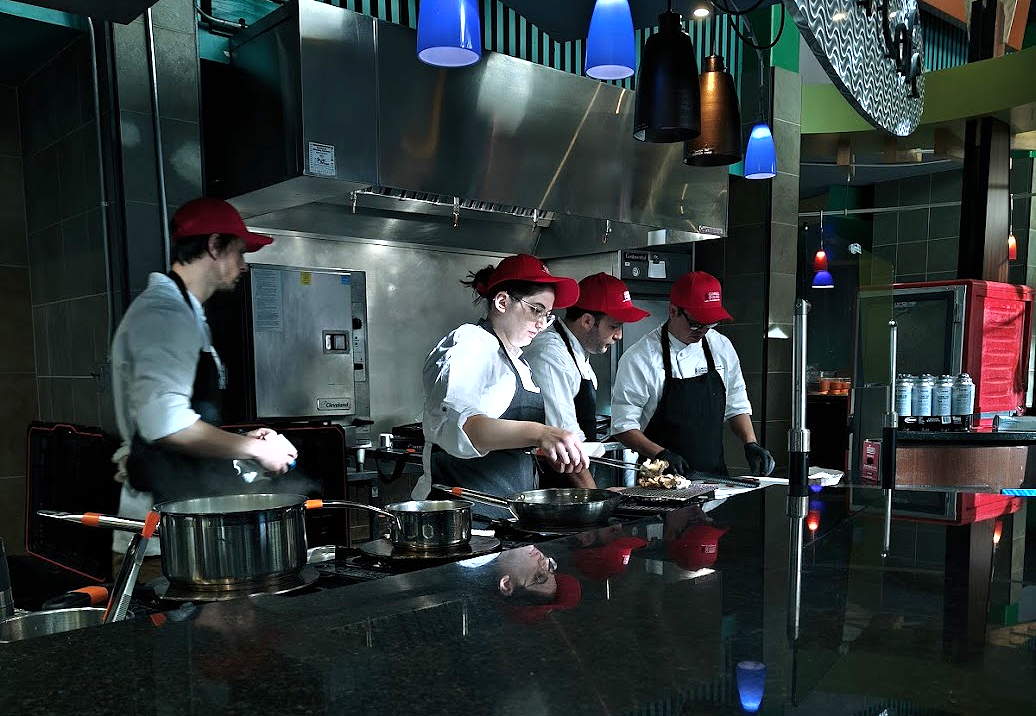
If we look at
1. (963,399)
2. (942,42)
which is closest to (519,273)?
(963,399)

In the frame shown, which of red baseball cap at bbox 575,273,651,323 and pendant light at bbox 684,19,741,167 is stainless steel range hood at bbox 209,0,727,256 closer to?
red baseball cap at bbox 575,273,651,323

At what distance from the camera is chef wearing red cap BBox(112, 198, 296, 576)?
8.57 feet

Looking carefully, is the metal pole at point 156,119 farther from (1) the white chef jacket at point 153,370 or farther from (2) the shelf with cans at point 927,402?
(2) the shelf with cans at point 927,402

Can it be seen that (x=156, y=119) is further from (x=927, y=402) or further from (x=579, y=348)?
(x=927, y=402)

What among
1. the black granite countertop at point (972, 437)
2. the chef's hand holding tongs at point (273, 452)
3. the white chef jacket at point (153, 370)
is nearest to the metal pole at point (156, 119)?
the white chef jacket at point (153, 370)

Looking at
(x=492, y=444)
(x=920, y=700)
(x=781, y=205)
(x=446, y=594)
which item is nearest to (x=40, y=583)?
(x=492, y=444)

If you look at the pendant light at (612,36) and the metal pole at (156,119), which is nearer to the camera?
the pendant light at (612,36)

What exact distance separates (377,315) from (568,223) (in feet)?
3.76

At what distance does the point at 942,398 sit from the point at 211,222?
11.7ft

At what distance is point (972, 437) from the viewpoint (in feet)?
12.5

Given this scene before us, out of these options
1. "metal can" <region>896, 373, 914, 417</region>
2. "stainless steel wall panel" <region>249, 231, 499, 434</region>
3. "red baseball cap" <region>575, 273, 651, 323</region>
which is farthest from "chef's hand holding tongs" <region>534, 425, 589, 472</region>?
"metal can" <region>896, 373, 914, 417</region>

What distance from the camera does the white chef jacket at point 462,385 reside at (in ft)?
8.23

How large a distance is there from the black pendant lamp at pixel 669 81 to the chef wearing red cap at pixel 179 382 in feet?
5.11

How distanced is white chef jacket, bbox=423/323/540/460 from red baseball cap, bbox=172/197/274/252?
83cm
